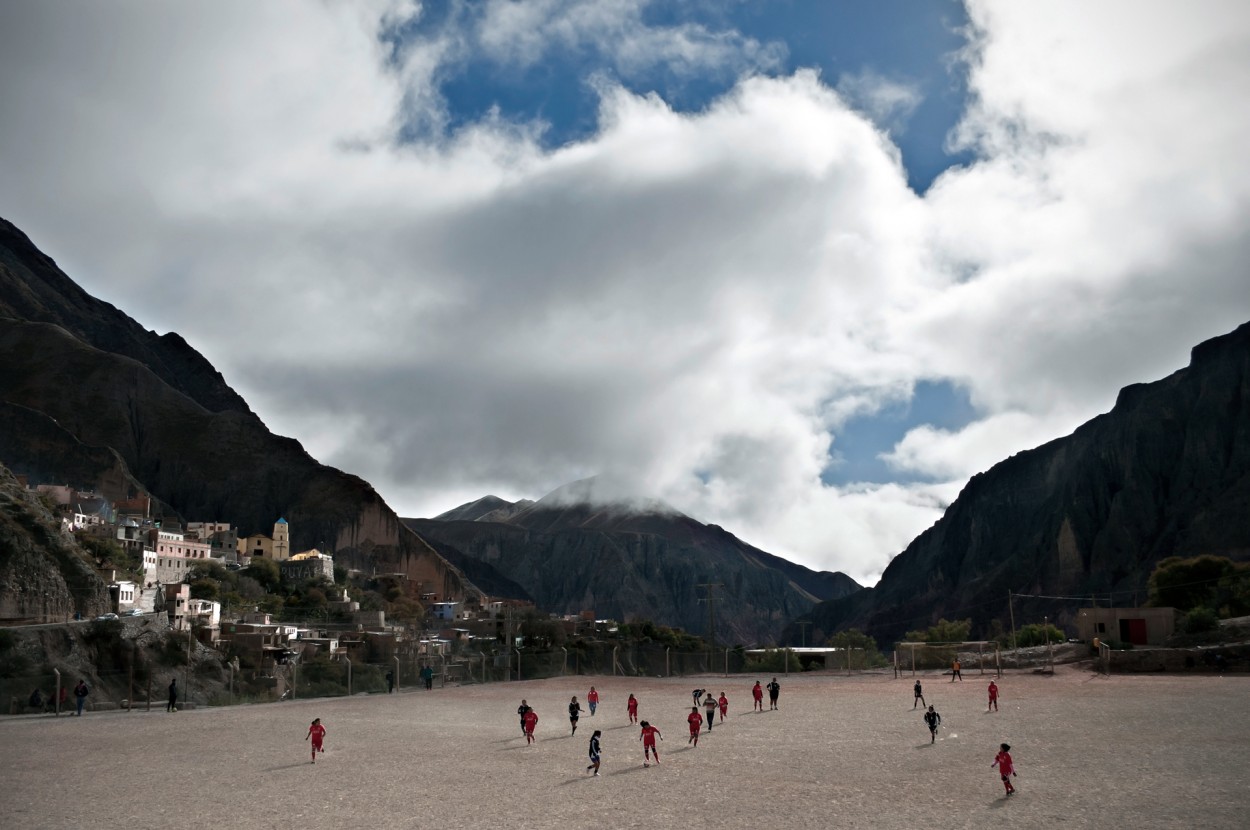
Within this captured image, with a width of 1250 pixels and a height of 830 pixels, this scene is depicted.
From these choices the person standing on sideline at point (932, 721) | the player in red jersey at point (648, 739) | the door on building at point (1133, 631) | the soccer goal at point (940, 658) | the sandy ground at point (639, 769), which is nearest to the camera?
the sandy ground at point (639, 769)

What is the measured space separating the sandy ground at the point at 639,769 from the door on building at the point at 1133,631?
29.9m

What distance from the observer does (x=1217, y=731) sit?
101 ft

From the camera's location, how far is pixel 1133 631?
71.8 m

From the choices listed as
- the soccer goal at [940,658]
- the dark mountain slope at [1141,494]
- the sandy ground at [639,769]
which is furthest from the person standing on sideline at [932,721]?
the dark mountain slope at [1141,494]

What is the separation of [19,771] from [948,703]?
3370cm

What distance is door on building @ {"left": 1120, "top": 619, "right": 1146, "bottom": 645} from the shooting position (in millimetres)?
71375

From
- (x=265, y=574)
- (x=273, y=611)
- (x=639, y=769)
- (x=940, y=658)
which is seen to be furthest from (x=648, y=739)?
(x=265, y=574)

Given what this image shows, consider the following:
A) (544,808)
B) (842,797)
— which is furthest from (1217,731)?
(544,808)

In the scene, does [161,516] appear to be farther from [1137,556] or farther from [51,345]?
[1137,556]

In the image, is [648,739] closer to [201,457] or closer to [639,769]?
[639,769]

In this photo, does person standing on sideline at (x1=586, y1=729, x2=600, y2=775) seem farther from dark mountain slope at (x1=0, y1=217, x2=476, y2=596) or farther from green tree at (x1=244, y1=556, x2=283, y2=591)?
A: dark mountain slope at (x1=0, y1=217, x2=476, y2=596)

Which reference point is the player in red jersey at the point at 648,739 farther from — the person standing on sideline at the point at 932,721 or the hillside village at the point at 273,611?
the hillside village at the point at 273,611

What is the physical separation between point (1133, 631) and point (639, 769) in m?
57.9

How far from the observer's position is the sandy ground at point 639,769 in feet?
65.2
